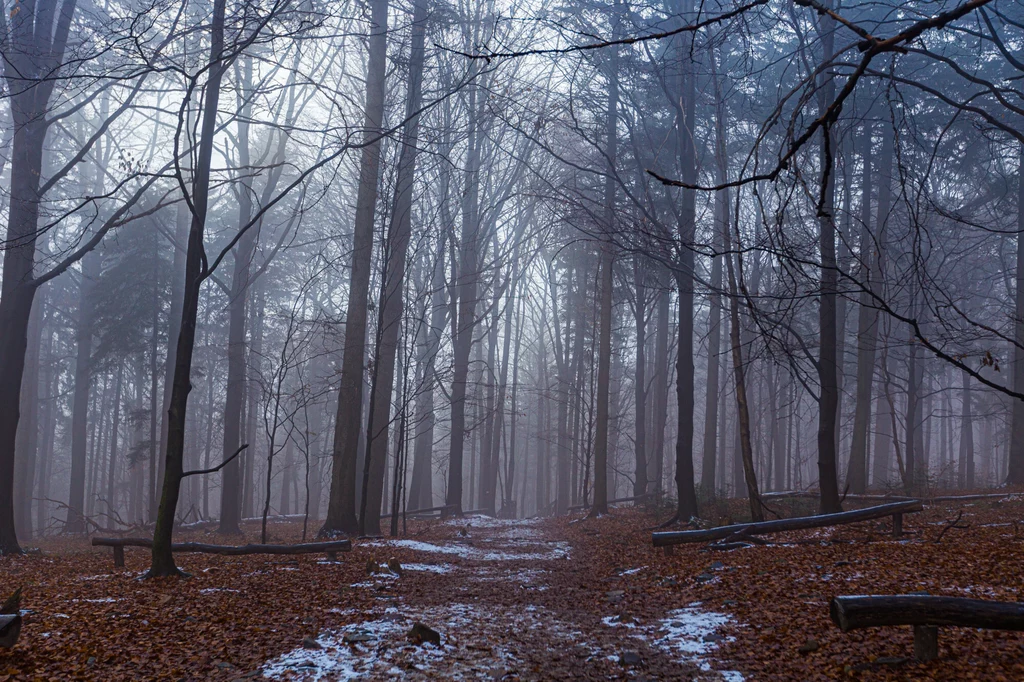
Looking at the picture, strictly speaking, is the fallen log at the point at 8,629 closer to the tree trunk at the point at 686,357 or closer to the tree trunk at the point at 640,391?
the tree trunk at the point at 686,357

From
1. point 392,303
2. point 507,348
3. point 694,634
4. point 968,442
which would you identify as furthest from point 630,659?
point 968,442

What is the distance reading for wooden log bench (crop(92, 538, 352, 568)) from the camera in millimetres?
9344

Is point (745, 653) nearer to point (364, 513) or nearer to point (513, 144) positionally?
point (364, 513)

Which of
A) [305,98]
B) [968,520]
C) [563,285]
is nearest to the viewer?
[968,520]

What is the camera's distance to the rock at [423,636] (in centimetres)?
598

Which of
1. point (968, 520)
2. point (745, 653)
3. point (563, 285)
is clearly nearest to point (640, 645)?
point (745, 653)

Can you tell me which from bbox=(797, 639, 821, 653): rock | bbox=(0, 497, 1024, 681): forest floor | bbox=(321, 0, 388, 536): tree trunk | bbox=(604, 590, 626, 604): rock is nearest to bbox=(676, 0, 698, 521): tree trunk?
bbox=(0, 497, 1024, 681): forest floor

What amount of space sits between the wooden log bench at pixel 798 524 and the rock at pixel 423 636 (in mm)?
5273

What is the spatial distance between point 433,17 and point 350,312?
19.9 feet

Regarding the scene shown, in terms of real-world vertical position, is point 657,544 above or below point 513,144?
below

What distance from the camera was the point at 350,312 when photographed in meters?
14.6

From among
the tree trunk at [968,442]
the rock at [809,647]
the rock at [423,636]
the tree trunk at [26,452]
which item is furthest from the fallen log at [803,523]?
the tree trunk at [26,452]

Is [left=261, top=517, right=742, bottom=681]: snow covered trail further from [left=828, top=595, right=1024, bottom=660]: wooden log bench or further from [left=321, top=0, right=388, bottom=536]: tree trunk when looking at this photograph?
[left=321, top=0, right=388, bottom=536]: tree trunk

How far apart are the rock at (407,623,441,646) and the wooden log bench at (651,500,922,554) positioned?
5.27 m
